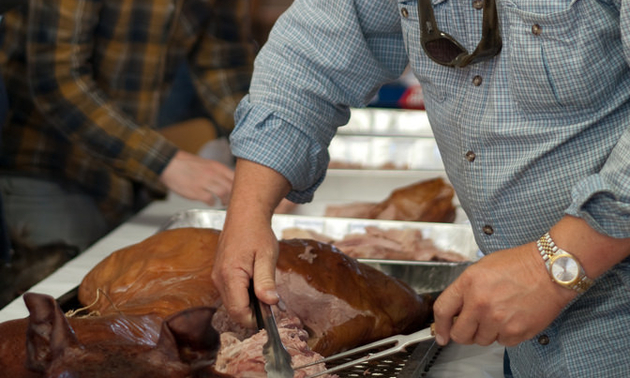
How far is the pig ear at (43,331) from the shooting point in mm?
793

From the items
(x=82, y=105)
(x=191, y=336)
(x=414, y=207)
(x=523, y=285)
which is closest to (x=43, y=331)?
(x=191, y=336)

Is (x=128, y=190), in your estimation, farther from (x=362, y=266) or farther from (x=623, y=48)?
(x=623, y=48)

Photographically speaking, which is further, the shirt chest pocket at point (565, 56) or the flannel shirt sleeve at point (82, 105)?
the flannel shirt sleeve at point (82, 105)

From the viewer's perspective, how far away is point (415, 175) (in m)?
2.41

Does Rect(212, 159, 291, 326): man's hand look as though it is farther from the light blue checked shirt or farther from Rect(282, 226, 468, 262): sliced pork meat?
Rect(282, 226, 468, 262): sliced pork meat

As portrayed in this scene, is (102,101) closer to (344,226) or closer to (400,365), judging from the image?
(344,226)

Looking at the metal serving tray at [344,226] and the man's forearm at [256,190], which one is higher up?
the man's forearm at [256,190]

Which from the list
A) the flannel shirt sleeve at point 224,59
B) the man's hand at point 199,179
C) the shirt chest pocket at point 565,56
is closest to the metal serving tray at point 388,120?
the flannel shirt sleeve at point 224,59

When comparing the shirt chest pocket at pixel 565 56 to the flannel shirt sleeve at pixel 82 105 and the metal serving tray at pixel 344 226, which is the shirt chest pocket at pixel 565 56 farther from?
the flannel shirt sleeve at pixel 82 105

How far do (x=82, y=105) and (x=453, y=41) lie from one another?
60.5 inches

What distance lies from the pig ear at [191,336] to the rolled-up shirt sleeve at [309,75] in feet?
1.68

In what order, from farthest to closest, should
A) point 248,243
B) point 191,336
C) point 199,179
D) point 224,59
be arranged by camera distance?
point 224,59
point 199,179
point 248,243
point 191,336

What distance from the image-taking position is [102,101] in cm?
237

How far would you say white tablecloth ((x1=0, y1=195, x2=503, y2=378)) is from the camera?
4.23 ft
